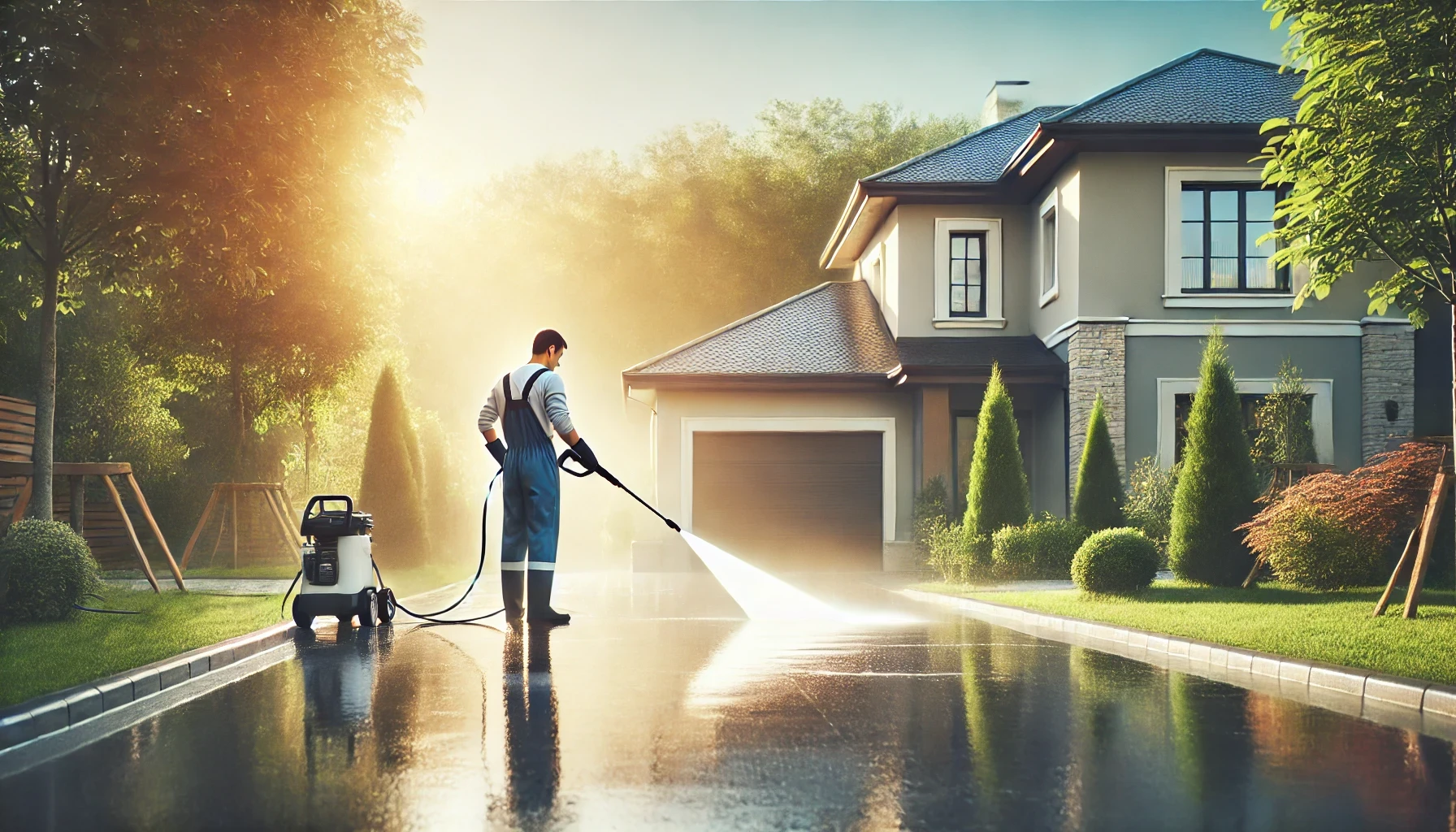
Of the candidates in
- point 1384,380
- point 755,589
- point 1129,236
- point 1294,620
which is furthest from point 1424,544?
point 1384,380

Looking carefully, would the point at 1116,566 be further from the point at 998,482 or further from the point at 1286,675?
the point at 1286,675

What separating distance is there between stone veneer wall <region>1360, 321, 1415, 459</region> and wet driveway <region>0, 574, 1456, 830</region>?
15210 millimetres

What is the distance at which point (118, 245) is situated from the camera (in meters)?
15.0

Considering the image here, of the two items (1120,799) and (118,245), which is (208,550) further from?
(1120,799)

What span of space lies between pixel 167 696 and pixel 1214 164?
66.3 feet

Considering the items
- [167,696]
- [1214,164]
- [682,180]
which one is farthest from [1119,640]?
[682,180]

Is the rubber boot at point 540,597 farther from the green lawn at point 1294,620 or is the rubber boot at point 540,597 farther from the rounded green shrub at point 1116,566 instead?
the rounded green shrub at point 1116,566

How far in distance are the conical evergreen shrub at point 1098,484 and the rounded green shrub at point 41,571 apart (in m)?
14.1

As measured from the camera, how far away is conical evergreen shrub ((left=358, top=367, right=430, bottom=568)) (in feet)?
76.0

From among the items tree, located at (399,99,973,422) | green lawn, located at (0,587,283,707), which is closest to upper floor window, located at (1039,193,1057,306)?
green lawn, located at (0,587,283,707)

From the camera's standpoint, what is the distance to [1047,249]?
2586 centimetres

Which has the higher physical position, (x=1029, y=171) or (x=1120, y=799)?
(x=1029, y=171)

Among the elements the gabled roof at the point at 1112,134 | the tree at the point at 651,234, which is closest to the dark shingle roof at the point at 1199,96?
the gabled roof at the point at 1112,134

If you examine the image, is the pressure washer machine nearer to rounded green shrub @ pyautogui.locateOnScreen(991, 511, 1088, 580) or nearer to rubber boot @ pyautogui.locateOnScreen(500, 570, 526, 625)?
rubber boot @ pyautogui.locateOnScreen(500, 570, 526, 625)
